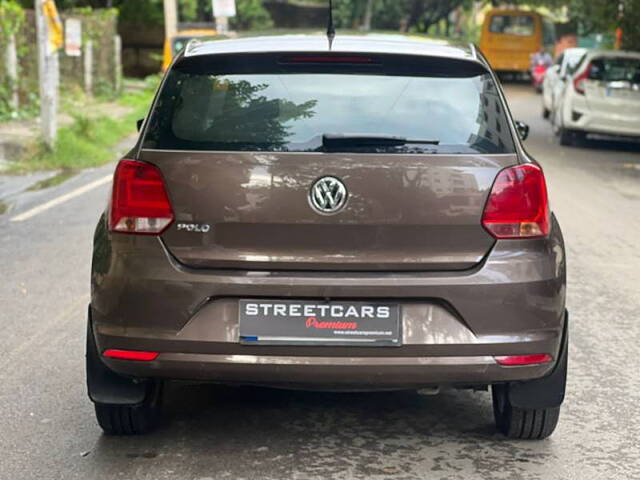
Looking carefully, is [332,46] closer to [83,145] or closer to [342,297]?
[342,297]

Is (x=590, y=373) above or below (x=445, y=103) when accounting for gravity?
below

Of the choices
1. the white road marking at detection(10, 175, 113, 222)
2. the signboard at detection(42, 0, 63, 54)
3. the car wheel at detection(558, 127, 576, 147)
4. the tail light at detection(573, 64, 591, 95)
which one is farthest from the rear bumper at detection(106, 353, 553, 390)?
the car wheel at detection(558, 127, 576, 147)

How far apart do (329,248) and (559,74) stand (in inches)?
743

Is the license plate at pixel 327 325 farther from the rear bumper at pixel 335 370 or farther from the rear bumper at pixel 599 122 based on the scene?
the rear bumper at pixel 599 122

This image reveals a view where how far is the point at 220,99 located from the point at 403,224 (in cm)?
85

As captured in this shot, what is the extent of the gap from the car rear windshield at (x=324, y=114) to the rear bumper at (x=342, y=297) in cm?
43

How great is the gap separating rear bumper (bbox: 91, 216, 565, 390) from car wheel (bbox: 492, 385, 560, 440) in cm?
47

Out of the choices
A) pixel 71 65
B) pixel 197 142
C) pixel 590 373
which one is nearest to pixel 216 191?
pixel 197 142

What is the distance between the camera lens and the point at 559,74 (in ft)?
73.6

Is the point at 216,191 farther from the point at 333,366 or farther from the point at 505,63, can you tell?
the point at 505,63

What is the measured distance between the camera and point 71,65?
2453cm

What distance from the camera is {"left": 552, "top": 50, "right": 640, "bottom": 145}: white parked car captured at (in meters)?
18.9

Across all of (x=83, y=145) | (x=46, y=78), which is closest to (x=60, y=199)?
(x=46, y=78)

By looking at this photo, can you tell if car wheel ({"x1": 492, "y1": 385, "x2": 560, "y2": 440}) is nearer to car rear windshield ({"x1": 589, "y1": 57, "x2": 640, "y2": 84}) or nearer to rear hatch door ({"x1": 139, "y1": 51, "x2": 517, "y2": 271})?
rear hatch door ({"x1": 139, "y1": 51, "x2": 517, "y2": 271})
